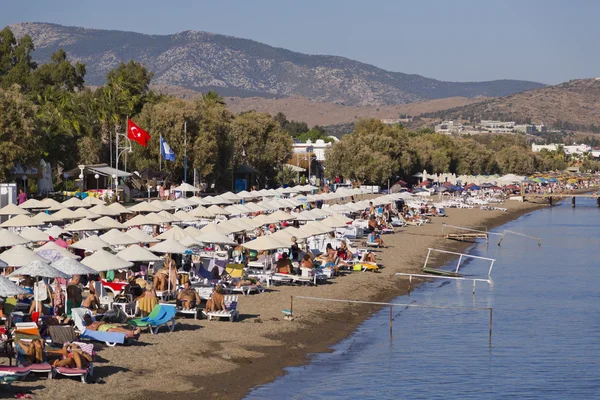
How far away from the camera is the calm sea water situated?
18484 millimetres

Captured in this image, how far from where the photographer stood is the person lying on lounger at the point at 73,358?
1512 centimetres

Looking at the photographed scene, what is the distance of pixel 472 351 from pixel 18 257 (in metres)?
10.2

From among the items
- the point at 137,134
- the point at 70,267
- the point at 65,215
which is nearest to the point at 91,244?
the point at 70,267

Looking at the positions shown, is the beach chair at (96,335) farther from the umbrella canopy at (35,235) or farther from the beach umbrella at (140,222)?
the beach umbrella at (140,222)

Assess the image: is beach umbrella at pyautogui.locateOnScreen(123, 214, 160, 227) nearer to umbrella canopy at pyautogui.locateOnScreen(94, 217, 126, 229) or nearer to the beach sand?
umbrella canopy at pyautogui.locateOnScreen(94, 217, 126, 229)

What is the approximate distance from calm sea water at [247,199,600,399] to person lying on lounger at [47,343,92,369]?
2995mm

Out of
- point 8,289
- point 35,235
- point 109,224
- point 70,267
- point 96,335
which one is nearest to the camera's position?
point 8,289

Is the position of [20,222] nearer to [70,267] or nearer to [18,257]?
[18,257]

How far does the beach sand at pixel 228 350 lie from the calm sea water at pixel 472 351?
551mm

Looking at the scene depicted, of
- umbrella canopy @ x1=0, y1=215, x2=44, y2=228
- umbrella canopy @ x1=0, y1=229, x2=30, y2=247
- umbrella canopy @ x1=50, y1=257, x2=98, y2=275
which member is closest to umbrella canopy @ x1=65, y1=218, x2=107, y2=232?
umbrella canopy @ x1=0, y1=215, x2=44, y2=228

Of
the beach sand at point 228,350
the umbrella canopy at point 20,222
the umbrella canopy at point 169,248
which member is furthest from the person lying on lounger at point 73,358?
the umbrella canopy at point 20,222

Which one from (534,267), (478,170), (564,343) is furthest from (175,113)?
(478,170)

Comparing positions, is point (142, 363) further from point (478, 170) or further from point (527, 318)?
point (478, 170)

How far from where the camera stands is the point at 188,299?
21688mm
